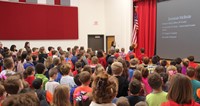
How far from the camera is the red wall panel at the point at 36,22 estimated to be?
37.6 feet

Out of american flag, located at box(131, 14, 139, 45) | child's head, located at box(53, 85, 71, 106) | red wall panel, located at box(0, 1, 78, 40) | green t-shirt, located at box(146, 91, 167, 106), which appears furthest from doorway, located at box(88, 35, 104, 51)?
child's head, located at box(53, 85, 71, 106)

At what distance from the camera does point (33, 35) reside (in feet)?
39.8

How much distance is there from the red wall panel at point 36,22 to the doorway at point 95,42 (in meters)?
1.10

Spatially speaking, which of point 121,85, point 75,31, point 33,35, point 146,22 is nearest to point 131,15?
point 146,22

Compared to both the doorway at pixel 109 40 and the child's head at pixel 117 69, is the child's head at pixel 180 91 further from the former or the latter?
the doorway at pixel 109 40

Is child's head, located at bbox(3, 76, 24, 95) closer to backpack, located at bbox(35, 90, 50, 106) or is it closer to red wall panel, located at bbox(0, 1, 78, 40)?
backpack, located at bbox(35, 90, 50, 106)

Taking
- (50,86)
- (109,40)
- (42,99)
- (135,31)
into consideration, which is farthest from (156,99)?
(109,40)

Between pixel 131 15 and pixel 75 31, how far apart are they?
3.47m

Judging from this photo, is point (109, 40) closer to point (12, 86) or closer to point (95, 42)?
point (95, 42)

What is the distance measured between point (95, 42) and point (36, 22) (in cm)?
388

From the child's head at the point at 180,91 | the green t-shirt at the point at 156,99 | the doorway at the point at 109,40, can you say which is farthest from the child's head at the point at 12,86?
the doorway at the point at 109,40

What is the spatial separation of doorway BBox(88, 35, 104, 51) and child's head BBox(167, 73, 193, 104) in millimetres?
11963

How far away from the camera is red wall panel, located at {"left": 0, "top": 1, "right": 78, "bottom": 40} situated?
1145 cm

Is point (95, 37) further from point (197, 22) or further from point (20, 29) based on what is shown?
point (197, 22)
